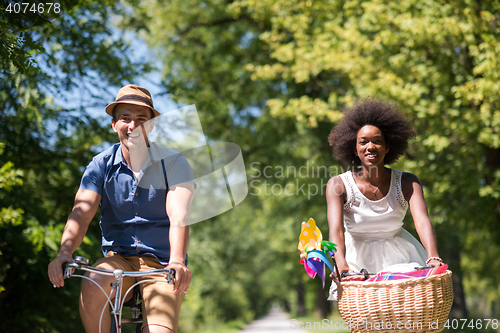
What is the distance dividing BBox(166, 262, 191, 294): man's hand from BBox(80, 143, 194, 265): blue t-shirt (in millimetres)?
464

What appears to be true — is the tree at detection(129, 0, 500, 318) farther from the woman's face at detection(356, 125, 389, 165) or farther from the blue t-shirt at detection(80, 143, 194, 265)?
the blue t-shirt at detection(80, 143, 194, 265)

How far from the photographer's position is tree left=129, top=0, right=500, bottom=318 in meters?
7.63

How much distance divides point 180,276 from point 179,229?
0.32m

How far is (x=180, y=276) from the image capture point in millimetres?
2570

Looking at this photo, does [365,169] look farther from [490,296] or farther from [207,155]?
[490,296]

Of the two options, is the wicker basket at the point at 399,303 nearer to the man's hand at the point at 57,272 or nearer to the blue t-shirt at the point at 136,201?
the blue t-shirt at the point at 136,201

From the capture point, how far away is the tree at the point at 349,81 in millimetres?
7629

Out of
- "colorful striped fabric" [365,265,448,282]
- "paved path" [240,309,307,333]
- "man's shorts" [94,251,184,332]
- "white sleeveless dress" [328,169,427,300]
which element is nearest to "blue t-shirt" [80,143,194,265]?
"man's shorts" [94,251,184,332]

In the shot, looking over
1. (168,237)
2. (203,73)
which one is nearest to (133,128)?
(168,237)

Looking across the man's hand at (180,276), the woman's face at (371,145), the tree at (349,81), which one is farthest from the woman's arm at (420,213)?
the tree at (349,81)

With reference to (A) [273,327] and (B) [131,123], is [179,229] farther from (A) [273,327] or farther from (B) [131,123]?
(A) [273,327]

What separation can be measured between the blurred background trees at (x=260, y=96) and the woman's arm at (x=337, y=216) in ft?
8.92

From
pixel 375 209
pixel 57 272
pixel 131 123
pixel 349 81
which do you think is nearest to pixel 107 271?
pixel 57 272

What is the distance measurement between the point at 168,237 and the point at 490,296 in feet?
152
